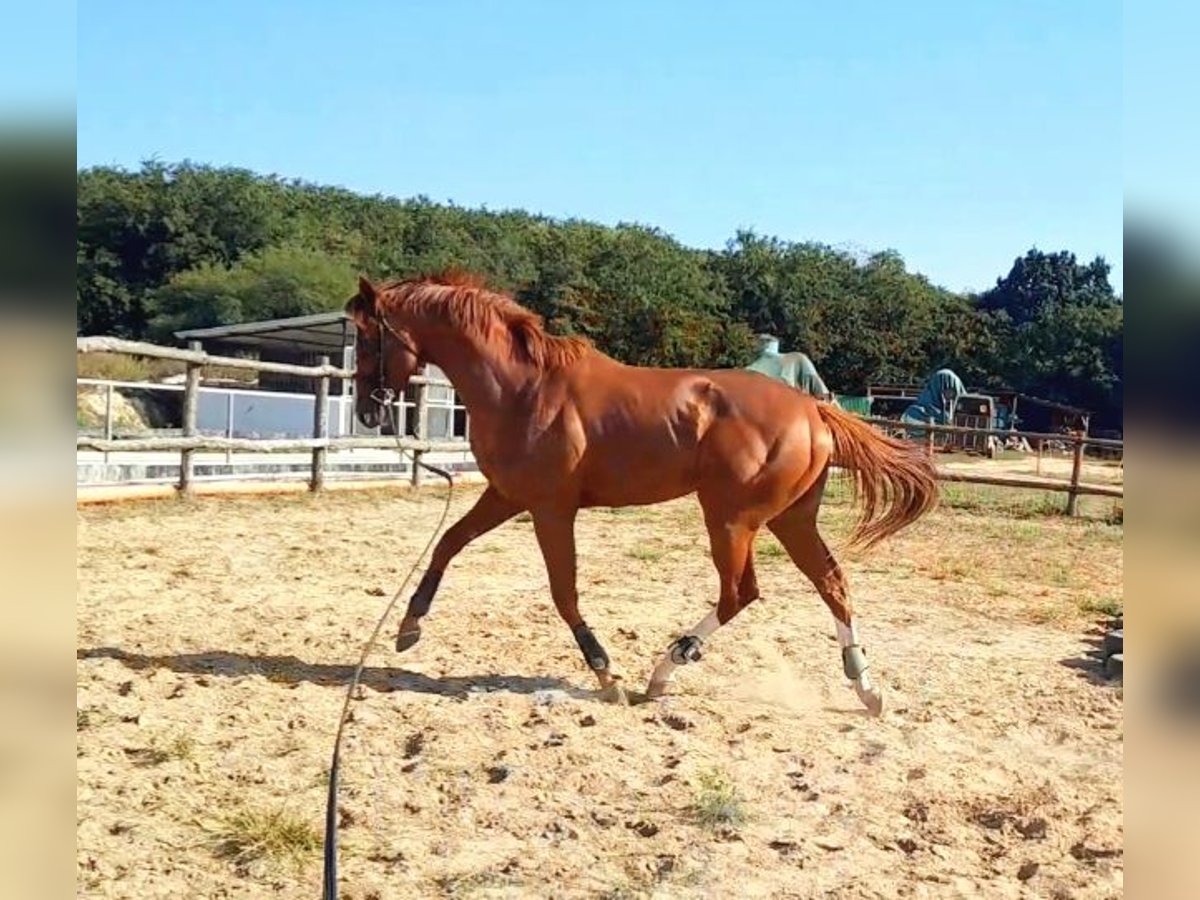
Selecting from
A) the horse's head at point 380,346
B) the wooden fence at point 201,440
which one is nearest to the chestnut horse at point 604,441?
the horse's head at point 380,346

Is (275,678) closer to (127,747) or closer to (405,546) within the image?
(127,747)

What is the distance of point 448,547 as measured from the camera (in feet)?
16.1

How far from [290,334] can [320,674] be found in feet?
66.4

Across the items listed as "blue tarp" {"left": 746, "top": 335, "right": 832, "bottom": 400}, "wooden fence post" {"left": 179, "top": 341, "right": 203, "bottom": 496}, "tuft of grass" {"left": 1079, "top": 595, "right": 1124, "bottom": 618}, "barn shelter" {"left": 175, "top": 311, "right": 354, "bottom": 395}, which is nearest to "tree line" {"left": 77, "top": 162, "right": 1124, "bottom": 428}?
"barn shelter" {"left": 175, "top": 311, "right": 354, "bottom": 395}

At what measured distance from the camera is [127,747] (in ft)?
11.8

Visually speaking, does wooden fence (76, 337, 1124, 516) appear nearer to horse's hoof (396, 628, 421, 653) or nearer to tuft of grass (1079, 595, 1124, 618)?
tuft of grass (1079, 595, 1124, 618)

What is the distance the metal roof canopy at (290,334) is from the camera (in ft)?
72.2

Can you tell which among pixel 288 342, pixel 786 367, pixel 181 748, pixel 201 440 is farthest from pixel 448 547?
pixel 288 342

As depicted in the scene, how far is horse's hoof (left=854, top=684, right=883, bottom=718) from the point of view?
14.7 ft

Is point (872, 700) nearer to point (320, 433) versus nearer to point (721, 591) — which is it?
point (721, 591)

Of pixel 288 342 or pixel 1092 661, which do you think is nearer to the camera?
pixel 1092 661

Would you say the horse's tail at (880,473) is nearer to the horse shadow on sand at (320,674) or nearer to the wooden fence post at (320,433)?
the horse shadow on sand at (320,674)

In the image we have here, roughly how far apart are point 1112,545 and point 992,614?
4.95 metres

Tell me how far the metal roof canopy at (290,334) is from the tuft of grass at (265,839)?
18.3 meters
